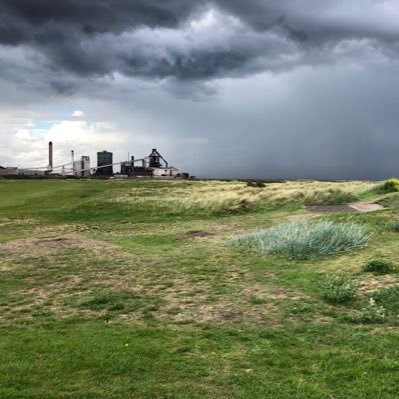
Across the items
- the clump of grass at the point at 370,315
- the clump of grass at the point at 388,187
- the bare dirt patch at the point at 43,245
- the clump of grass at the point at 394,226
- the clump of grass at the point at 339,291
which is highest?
the clump of grass at the point at 388,187

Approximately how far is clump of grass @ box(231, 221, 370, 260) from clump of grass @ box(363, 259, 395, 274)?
1.86 meters

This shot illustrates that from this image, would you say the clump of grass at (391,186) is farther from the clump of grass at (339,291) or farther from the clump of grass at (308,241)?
the clump of grass at (339,291)

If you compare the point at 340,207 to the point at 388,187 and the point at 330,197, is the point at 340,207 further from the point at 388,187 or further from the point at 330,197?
the point at 388,187

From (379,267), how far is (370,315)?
2.50m

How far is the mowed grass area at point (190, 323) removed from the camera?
4.91 m

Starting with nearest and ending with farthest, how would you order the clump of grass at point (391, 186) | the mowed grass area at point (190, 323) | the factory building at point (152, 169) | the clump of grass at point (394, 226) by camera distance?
1. the mowed grass area at point (190, 323)
2. the clump of grass at point (394, 226)
3. the clump of grass at point (391, 186)
4. the factory building at point (152, 169)

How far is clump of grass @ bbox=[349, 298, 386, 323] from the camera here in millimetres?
6793

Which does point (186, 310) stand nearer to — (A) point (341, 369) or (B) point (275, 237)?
(A) point (341, 369)

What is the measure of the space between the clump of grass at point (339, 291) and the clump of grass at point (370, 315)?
478 mm

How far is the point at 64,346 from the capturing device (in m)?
5.90

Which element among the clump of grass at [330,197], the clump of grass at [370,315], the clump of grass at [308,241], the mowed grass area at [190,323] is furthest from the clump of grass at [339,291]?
the clump of grass at [330,197]

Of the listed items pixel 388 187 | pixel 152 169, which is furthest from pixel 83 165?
pixel 388 187

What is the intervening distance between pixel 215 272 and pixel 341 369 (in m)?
4.99

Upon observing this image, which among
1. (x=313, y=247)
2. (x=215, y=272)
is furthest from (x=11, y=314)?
(x=313, y=247)
